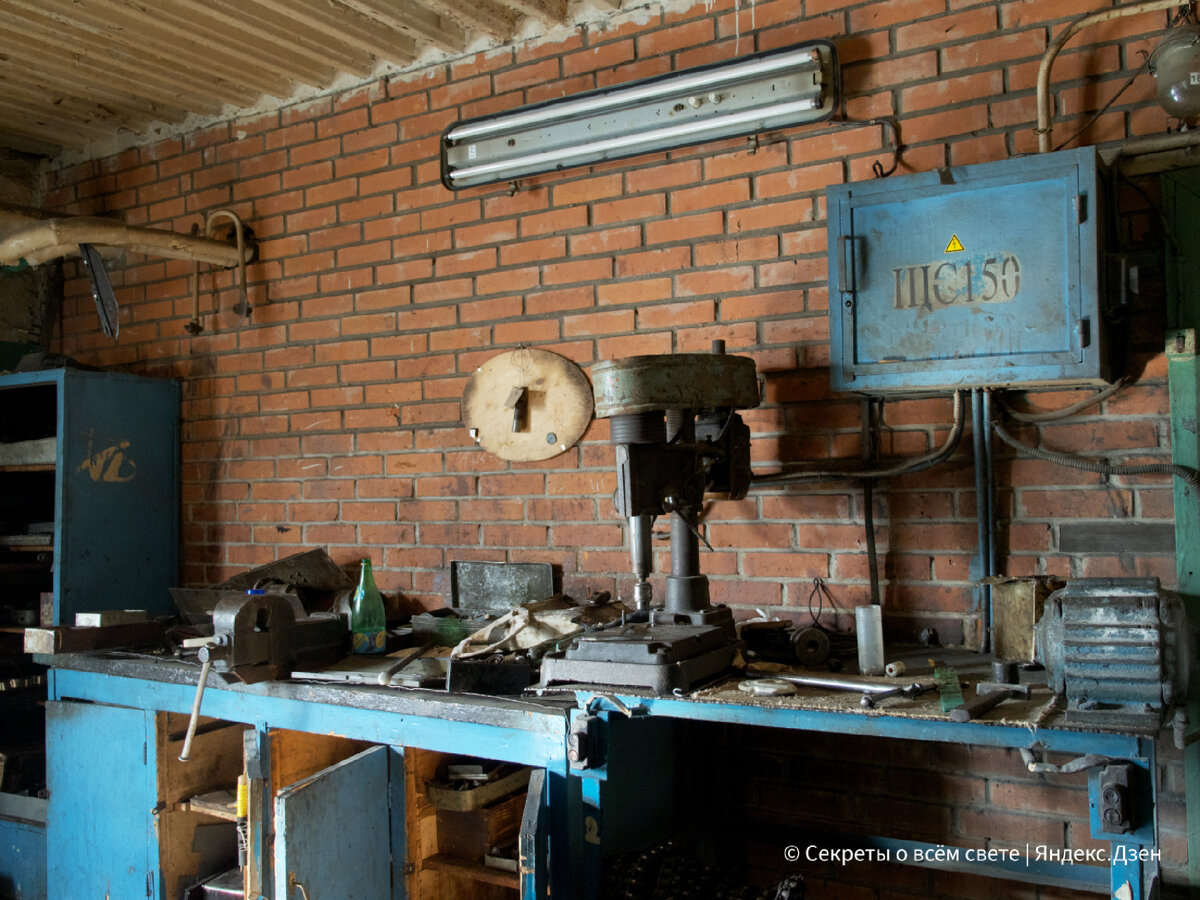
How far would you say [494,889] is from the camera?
2.36 m

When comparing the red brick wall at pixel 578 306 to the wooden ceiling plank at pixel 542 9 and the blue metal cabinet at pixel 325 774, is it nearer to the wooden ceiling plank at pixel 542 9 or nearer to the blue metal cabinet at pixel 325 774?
the wooden ceiling plank at pixel 542 9

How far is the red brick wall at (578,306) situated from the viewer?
2117 millimetres

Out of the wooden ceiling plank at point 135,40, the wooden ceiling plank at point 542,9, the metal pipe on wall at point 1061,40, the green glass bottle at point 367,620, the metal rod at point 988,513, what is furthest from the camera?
the wooden ceiling plank at point 135,40

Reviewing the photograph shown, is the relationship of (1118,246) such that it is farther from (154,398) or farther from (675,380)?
(154,398)

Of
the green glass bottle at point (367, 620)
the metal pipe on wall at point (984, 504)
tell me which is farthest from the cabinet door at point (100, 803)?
the metal pipe on wall at point (984, 504)

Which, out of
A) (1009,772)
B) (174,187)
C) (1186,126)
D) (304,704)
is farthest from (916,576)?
(174,187)

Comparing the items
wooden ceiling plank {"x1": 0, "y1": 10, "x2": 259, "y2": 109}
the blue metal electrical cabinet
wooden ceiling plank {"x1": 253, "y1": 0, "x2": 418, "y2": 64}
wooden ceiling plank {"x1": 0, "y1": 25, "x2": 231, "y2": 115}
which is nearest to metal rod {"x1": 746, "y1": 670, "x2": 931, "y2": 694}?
the blue metal electrical cabinet

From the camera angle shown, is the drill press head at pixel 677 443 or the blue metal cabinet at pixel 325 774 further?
the drill press head at pixel 677 443

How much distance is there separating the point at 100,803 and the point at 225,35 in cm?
223

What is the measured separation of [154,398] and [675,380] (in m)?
2.29

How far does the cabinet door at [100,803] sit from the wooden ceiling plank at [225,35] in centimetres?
194

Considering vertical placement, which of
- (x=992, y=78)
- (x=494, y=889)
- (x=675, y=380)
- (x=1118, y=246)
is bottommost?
(x=494, y=889)

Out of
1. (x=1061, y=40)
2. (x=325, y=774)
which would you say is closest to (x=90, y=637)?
(x=325, y=774)

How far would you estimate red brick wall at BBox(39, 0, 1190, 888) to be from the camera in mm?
2117
